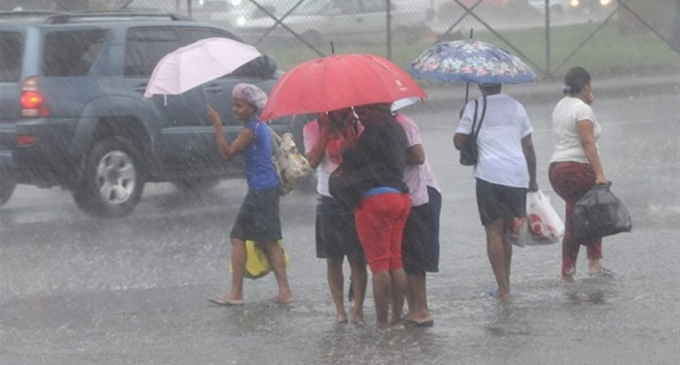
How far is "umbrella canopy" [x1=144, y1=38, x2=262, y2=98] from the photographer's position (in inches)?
344

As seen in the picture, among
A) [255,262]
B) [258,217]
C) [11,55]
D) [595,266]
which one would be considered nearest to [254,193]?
[258,217]

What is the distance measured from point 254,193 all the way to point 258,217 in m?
0.16

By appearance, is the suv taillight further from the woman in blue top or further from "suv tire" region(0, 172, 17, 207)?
the woman in blue top

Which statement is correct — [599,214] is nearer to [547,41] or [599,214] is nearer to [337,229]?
[337,229]

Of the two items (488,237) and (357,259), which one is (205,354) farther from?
Result: (488,237)

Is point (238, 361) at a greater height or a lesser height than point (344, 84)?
lesser

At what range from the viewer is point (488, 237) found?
891 cm

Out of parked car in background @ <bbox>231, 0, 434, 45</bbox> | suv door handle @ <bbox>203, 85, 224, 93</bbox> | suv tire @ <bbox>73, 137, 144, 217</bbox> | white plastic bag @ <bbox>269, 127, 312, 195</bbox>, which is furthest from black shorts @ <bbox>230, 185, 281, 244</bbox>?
parked car in background @ <bbox>231, 0, 434, 45</bbox>

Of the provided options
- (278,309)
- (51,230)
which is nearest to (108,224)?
(51,230)

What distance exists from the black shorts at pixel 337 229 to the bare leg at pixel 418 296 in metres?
0.36

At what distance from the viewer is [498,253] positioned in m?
8.93

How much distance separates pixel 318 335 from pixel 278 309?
0.81 m

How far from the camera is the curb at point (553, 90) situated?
22297mm

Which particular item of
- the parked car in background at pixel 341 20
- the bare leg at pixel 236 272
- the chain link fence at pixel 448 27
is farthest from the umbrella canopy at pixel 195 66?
the parked car in background at pixel 341 20
